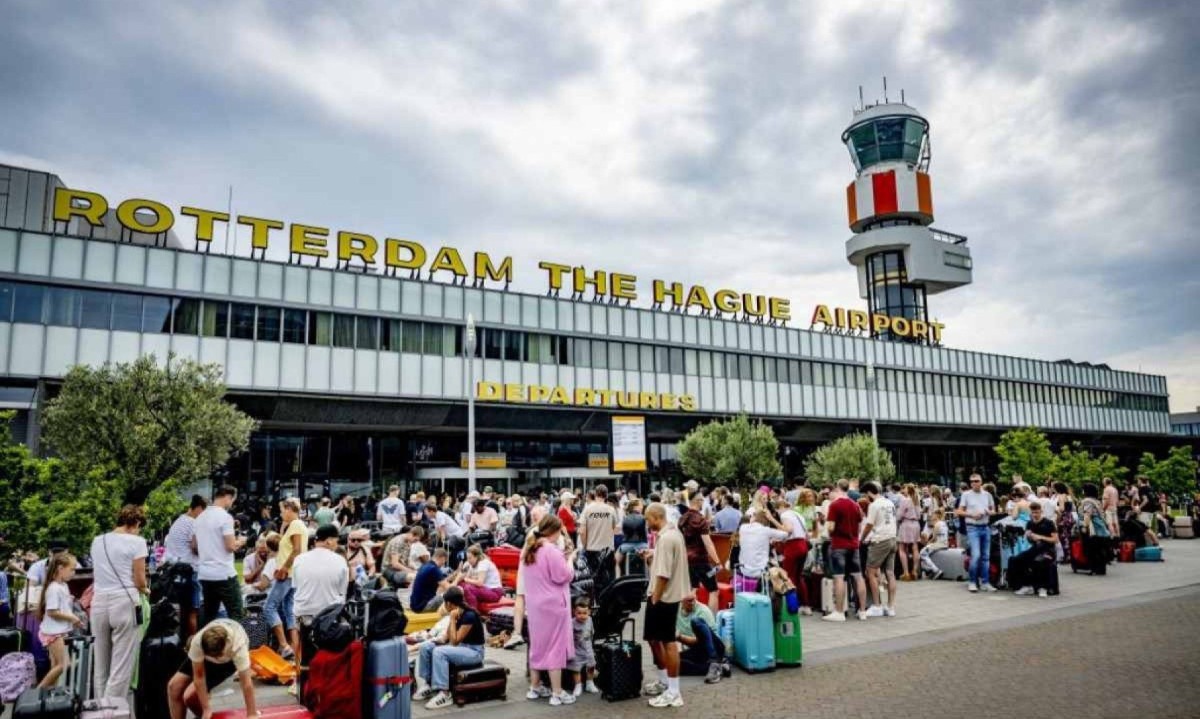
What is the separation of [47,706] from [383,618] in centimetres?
271

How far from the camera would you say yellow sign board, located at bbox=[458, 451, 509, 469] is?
3797 centimetres

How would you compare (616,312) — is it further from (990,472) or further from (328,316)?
(990,472)

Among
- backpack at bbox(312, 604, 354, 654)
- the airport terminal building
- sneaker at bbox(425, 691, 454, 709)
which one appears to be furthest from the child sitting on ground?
the airport terminal building

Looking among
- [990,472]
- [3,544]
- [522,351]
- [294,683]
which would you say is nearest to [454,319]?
[522,351]

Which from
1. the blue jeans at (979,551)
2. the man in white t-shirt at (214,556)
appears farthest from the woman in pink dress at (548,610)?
the blue jeans at (979,551)

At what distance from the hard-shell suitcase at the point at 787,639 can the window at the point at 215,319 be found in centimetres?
2822

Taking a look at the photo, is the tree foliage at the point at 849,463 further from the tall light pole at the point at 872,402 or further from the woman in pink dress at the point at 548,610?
the woman in pink dress at the point at 548,610

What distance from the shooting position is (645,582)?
8203 millimetres

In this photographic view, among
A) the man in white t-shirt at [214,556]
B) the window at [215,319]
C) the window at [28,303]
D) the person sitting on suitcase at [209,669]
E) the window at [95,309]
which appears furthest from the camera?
the window at [215,319]

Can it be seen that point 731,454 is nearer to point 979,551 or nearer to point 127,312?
point 979,551

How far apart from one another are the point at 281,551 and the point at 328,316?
25.7 m

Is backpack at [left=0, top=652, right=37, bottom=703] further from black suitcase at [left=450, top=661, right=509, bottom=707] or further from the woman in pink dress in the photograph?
the woman in pink dress

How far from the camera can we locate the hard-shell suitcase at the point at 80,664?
7.71m

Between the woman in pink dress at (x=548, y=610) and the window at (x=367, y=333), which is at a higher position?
the window at (x=367, y=333)
